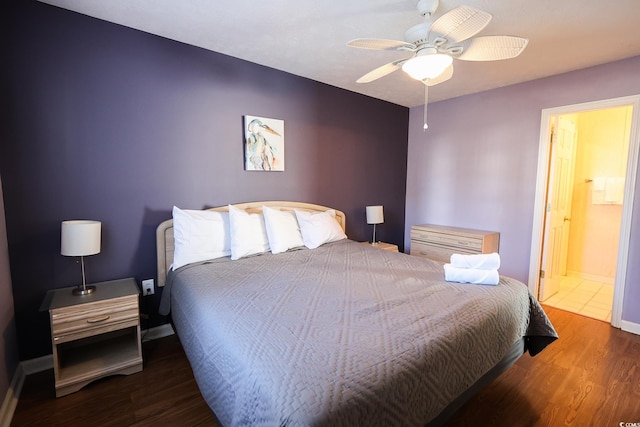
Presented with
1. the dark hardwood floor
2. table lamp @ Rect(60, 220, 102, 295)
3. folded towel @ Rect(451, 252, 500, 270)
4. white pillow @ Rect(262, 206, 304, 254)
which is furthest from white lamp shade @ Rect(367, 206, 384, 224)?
table lamp @ Rect(60, 220, 102, 295)

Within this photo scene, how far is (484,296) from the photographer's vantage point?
168cm

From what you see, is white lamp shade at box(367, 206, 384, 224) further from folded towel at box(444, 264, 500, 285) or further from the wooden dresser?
folded towel at box(444, 264, 500, 285)

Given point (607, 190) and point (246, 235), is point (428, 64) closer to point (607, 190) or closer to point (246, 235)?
point (246, 235)

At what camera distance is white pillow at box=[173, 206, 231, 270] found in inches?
88.5

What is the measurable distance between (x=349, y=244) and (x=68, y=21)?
273 cm

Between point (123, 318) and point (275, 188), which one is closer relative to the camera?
point (123, 318)

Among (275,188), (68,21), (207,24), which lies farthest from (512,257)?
(68,21)

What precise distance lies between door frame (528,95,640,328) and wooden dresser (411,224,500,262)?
416 mm

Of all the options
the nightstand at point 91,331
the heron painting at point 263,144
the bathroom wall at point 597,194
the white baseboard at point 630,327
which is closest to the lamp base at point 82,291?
the nightstand at point 91,331

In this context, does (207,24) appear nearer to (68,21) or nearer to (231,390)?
(68,21)

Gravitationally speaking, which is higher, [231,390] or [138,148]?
[138,148]

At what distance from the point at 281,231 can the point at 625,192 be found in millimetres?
3094

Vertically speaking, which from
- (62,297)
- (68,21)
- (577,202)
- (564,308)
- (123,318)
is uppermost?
(68,21)

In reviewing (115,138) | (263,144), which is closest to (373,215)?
(263,144)
